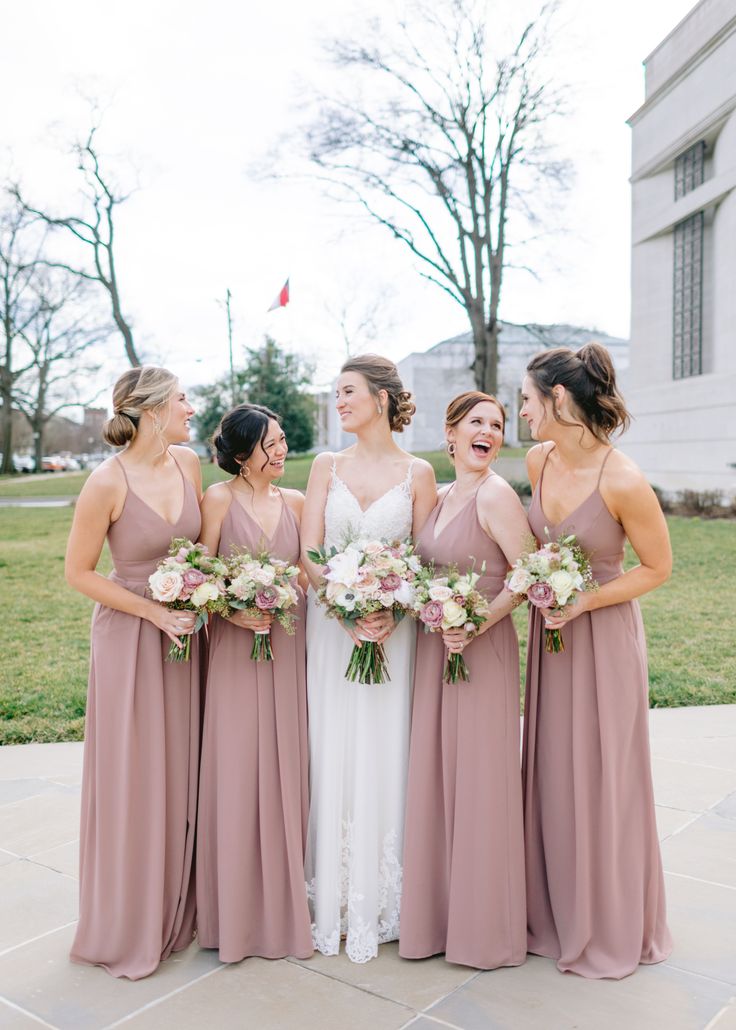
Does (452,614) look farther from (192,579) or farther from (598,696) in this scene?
(192,579)

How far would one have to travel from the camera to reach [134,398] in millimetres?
4004

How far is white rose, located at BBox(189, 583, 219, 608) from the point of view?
371 cm

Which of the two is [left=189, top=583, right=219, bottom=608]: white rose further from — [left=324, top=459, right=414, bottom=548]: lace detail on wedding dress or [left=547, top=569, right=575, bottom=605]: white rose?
[left=547, top=569, right=575, bottom=605]: white rose

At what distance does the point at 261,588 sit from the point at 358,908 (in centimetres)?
151

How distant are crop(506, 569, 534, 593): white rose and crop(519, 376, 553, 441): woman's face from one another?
608 millimetres

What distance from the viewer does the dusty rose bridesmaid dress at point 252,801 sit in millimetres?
4008

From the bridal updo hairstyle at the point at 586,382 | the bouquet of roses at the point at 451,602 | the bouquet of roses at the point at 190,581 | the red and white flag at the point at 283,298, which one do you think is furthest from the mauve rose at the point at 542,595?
the red and white flag at the point at 283,298

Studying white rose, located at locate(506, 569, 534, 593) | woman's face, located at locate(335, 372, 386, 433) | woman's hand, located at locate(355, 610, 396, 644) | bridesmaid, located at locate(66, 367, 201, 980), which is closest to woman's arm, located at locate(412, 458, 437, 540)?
woman's face, located at locate(335, 372, 386, 433)

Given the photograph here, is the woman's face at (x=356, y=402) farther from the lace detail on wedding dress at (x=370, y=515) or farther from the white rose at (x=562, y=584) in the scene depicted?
the white rose at (x=562, y=584)

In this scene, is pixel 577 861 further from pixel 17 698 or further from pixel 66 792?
pixel 17 698

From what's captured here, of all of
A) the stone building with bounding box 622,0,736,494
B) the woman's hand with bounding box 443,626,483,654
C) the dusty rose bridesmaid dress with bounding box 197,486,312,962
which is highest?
the stone building with bounding box 622,0,736,494

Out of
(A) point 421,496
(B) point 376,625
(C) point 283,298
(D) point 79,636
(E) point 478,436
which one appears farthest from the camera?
(C) point 283,298

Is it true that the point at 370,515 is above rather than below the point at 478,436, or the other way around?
below

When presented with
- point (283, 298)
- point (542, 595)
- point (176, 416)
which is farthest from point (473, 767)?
point (283, 298)
